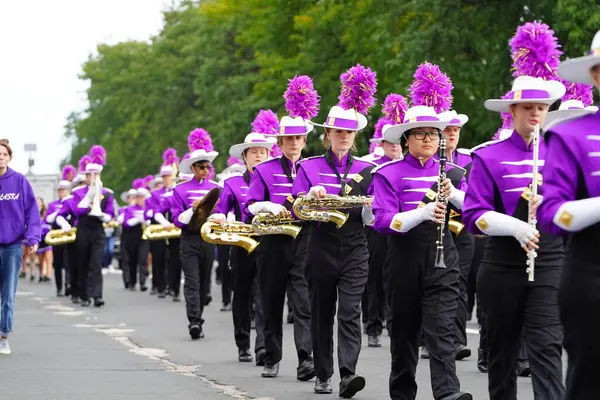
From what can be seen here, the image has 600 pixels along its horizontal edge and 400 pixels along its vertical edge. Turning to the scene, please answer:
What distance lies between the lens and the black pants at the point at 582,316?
6020 mm

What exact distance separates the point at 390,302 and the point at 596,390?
12.7 feet

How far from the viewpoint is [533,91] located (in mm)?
8383

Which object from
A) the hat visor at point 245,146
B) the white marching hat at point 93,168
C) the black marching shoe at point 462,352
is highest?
the hat visor at point 245,146

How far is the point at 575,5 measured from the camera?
27.2 meters

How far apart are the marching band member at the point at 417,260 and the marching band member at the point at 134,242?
21.5 metres

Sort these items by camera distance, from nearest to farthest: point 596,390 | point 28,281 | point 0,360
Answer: point 596,390 < point 0,360 < point 28,281

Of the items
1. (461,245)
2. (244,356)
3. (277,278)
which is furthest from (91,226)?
(277,278)

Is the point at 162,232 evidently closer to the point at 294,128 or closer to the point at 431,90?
the point at 294,128

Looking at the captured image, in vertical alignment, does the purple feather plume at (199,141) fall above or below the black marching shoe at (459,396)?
above

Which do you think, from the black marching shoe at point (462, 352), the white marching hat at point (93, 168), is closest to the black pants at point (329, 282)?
the black marching shoe at point (462, 352)

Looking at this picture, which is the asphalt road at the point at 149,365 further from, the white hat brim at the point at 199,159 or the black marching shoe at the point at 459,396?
the white hat brim at the point at 199,159

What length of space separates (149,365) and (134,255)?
60.2 feet

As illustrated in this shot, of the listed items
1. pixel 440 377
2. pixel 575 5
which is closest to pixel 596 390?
pixel 440 377

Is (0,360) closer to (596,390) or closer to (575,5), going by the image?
(596,390)
